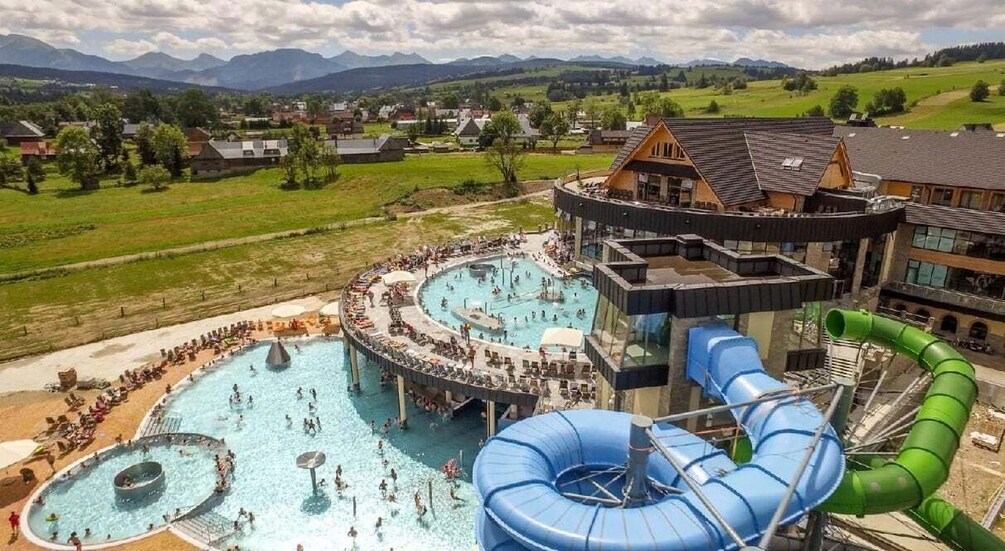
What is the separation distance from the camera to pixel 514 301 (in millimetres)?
46844

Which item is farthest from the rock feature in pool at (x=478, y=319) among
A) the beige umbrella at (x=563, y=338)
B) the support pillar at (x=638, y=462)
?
the support pillar at (x=638, y=462)

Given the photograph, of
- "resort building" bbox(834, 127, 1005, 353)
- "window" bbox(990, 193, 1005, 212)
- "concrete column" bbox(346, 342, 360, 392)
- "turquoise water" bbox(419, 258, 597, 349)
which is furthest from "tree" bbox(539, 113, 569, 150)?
"concrete column" bbox(346, 342, 360, 392)

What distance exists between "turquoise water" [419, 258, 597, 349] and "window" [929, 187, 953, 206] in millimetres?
25931

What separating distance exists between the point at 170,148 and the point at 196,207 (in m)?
35.5

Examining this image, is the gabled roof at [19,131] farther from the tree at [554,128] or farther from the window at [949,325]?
the window at [949,325]

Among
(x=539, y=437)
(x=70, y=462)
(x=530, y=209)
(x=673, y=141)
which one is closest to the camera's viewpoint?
(x=539, y=437)

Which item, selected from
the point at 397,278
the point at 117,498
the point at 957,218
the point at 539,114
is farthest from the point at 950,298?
the point at 539,114

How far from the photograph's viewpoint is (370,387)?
124ft

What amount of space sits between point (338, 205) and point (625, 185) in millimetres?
56999

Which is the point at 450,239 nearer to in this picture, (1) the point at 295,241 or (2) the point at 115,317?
(1) the point at 295,241

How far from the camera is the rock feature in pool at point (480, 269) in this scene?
53.1m

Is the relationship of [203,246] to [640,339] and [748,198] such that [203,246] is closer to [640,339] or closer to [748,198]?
[748,198]

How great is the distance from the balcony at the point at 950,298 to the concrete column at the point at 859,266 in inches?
90.4

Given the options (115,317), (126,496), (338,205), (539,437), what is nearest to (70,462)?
(126,496)
